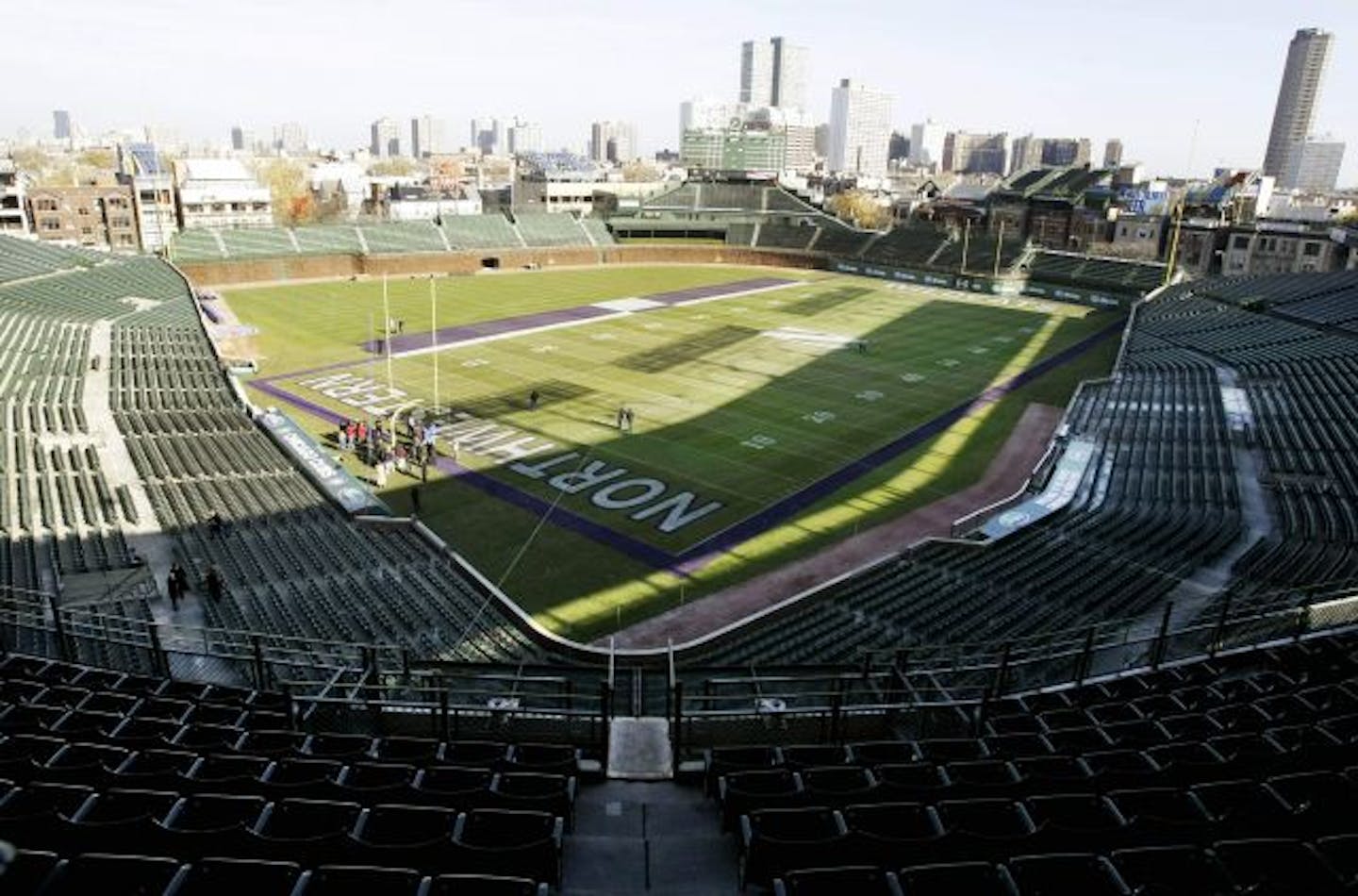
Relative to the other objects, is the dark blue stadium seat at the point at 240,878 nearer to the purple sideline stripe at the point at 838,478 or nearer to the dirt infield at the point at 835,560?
the dirt infield at the point at 835,560

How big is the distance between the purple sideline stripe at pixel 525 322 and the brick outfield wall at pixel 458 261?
1509 cm

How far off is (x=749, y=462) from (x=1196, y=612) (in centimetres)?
1936

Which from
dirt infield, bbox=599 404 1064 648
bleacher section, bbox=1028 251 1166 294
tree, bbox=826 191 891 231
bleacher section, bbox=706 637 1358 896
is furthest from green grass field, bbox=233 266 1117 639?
tree, bbox=826 191 891 231

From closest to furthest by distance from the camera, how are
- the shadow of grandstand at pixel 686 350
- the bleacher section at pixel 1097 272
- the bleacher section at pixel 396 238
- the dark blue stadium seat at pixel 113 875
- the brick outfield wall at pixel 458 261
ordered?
the dark blue stadium seat at pixel 113 875, the shadow of grandstand at pixel 686 350, the brick outfield wall at pixel 458 261, the bleacher section at pixel 396 238, the bleacher section at pixel 1097 272

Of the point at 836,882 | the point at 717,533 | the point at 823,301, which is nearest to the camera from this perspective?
the point at 836,882

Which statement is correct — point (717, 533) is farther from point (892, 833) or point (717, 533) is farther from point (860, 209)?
point (860, 209)

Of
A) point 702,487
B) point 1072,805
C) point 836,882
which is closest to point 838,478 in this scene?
point 702,487

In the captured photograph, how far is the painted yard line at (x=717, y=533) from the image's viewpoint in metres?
28.0

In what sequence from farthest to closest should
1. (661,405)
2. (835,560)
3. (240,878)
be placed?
(661,405) → (835,560) → (240,878)

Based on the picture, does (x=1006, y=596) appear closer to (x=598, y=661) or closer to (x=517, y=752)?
(x=598, y=661)

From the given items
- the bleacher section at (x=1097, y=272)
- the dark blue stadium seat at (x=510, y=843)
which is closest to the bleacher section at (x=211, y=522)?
the dark blue stadium seat at (x=510, y=843)

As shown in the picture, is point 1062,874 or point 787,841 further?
point 787,841

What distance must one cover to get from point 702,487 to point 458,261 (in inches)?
2472

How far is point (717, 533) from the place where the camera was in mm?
29625
